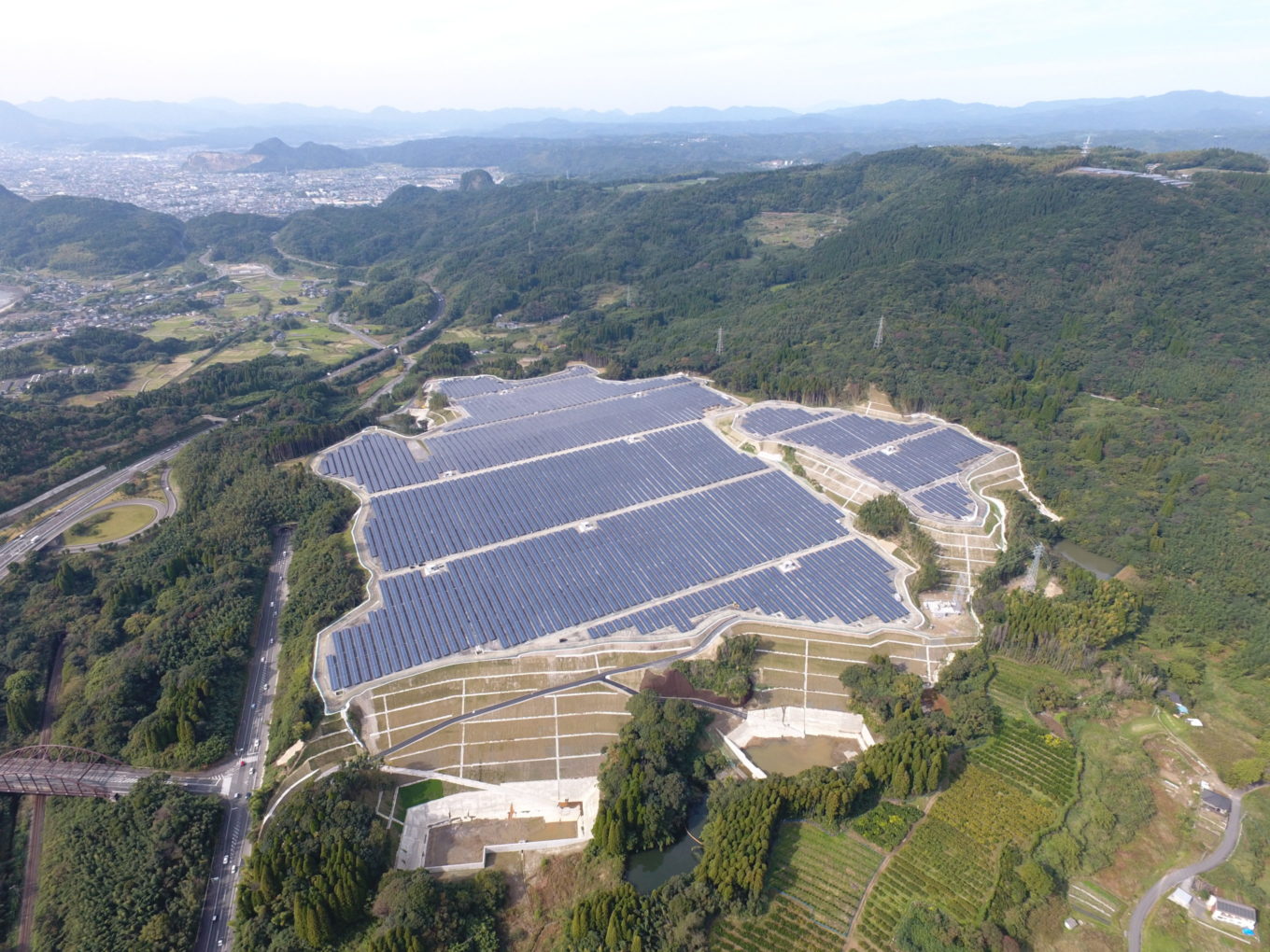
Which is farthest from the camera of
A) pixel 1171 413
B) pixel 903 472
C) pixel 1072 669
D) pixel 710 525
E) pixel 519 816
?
pixel 1171 413

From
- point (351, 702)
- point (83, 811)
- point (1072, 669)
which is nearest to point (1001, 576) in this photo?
point (1072, 669)

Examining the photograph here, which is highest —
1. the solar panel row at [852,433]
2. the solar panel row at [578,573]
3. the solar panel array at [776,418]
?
the solar panel array at [776,418]

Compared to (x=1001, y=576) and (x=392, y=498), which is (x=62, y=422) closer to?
(x=392, y=498)

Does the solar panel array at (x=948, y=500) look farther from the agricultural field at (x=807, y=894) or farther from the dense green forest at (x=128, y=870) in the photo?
the dense green forest at (x=128, y=870)

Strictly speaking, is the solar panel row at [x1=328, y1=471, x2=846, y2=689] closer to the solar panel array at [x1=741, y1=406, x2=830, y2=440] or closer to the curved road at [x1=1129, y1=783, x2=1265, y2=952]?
the solar panel array at [x1=741, y1=406, x2=830, y2=440]

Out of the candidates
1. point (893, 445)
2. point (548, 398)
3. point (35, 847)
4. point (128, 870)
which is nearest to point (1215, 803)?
point (893, 445)

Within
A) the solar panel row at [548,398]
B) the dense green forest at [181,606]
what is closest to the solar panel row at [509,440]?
the solar panel row at [548,398]

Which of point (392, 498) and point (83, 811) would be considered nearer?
point (83, 811)
